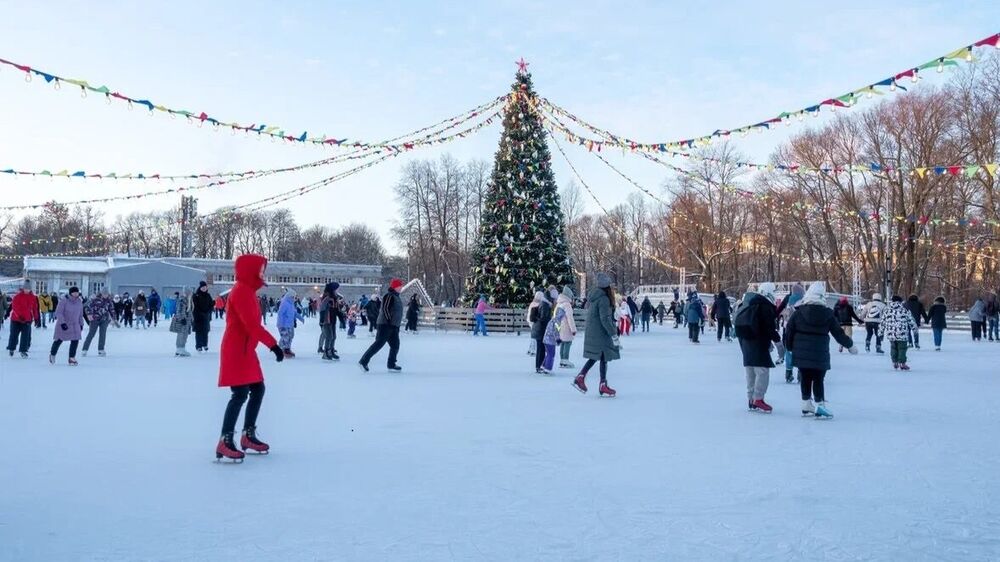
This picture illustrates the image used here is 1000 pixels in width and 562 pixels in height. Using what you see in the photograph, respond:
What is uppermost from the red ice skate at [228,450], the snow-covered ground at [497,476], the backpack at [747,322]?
the backpack at [747,322]

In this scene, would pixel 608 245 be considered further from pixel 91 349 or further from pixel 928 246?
pixel 91 349

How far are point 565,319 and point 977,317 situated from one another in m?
16.6

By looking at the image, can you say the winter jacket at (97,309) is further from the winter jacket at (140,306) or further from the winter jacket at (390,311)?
the winter jacket at (140,306)

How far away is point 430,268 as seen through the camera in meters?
61.9

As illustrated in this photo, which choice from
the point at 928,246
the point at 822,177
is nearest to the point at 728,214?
the point at 822,177

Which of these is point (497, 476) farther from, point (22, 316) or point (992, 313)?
point (992, 313)

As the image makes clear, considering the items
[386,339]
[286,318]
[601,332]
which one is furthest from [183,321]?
[601,332]

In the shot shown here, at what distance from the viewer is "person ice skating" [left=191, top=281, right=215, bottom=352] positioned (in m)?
15.4

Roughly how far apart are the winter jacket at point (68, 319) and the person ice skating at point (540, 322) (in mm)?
7294

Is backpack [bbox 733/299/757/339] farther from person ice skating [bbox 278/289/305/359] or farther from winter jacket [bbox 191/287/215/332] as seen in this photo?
winter jacket [bbox 191/287/215/332]

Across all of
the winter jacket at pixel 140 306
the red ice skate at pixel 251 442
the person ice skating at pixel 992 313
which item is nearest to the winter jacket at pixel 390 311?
the red ice skate at pixel 251 442

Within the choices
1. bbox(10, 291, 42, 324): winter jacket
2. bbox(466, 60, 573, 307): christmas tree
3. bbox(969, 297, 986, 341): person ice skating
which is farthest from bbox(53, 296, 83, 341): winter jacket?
bbox(969, 297, 986, 341): person ice skating

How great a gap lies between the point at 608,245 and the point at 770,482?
6547cm

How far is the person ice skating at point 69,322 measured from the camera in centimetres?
1338
